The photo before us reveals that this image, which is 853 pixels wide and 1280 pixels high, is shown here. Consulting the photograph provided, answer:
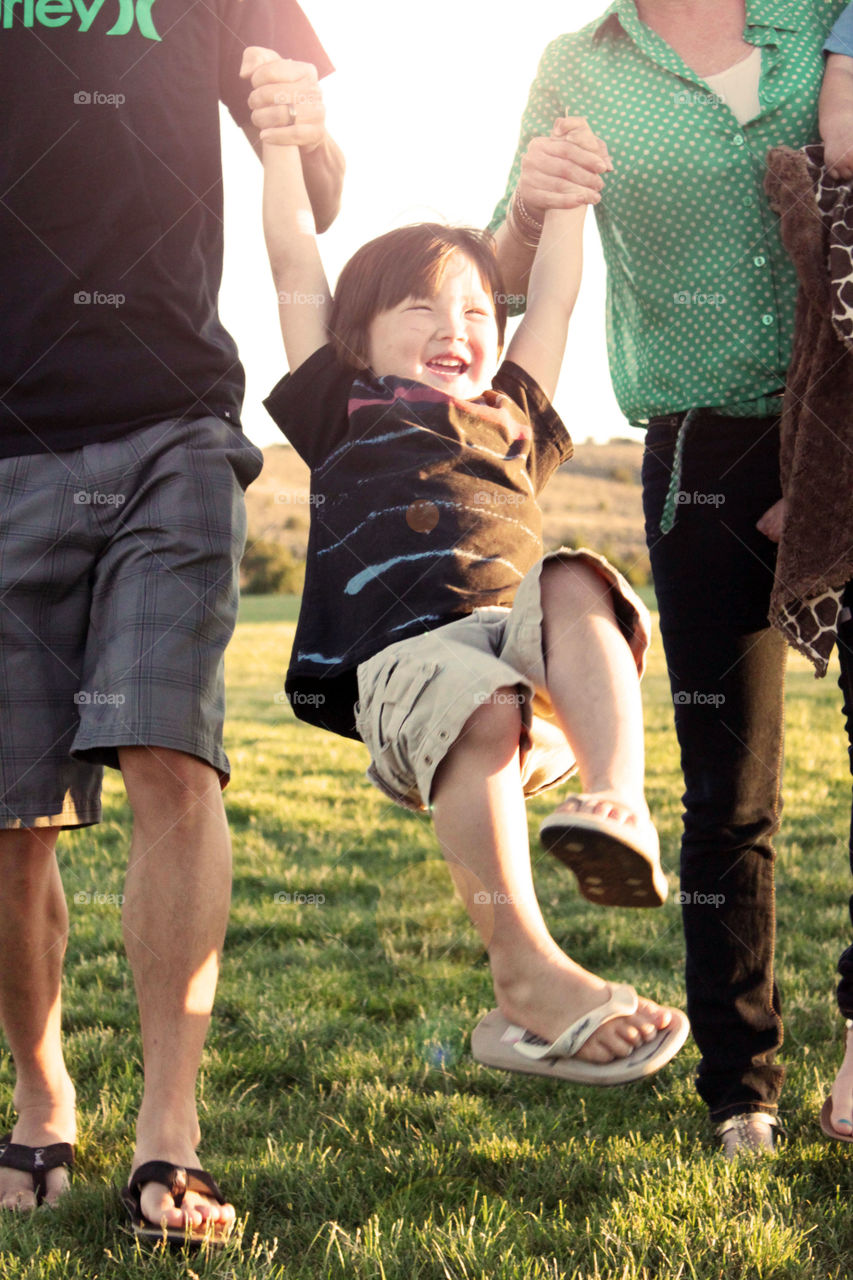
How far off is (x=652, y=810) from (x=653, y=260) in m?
4.26

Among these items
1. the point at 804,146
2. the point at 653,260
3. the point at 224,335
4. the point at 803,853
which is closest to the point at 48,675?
the point at 224,335

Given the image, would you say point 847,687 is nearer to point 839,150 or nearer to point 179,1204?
point 839,150

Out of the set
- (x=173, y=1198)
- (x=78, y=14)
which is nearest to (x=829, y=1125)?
(x=173, y=1198)

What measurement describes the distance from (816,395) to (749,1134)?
5.29ft

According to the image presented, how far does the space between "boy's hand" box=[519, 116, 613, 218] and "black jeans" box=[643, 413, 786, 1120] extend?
2.08 feet

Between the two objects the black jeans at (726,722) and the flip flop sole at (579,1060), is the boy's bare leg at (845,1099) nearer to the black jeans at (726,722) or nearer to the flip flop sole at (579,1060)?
the black jeans at (726,722)

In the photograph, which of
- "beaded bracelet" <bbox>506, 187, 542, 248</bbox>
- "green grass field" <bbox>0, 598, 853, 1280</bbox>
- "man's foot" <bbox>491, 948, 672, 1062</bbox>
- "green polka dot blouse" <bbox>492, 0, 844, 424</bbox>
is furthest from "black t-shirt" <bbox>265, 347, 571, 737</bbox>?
"green grass field" <bbox>0, 598, 853, 1280</bbox>

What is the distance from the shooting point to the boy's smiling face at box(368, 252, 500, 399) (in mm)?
2479

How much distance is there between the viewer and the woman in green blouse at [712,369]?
9.02 ft

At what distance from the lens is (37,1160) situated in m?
2.85

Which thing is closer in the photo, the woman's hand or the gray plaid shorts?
the gray plaid shorts

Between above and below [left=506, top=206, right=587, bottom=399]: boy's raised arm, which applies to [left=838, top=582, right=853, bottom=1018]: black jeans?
below

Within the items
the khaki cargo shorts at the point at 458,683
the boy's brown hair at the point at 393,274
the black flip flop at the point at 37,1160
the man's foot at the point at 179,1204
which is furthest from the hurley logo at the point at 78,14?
the black flip flop at the point at 37,1160

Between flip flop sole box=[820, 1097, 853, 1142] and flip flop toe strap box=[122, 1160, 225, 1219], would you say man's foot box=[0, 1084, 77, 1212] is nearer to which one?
flip flop toe strap box=[122, 1160, 225, 1219]
